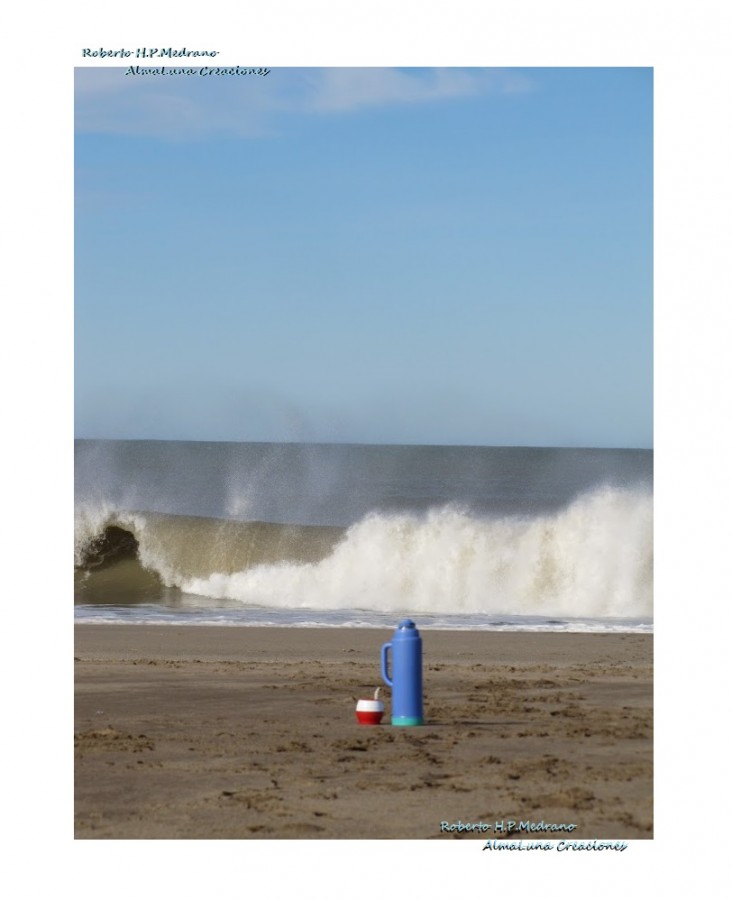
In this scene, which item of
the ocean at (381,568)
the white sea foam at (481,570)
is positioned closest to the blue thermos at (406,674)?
the ocean at (381,568)

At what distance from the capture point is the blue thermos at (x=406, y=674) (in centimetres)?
924

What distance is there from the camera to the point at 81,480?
125 ft

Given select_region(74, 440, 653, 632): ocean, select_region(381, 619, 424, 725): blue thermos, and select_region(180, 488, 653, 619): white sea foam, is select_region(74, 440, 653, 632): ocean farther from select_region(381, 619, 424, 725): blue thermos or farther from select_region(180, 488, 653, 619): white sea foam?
select_region(381, 619, 424, 725): blue thermos

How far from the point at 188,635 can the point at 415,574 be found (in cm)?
853

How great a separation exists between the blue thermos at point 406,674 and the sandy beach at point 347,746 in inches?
5.4

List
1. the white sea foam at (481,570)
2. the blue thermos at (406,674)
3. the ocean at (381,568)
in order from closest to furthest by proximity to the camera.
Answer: the blue thermos at (406,674) → the ocean at (381,568) → the white sea foam at (481,570)

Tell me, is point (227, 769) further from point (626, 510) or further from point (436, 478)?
point (436, 478)

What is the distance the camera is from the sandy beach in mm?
7047

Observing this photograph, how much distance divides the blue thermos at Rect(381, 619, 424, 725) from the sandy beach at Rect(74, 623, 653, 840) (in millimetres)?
137

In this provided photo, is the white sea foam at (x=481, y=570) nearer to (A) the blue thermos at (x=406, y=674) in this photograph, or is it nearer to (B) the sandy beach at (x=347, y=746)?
(B) the sandy beach at (x=347, y=746)

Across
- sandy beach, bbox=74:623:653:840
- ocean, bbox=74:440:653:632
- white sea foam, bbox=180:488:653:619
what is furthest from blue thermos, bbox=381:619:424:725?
white sea foam, bbox=180:488:653:619

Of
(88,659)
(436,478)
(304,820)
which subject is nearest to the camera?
(304,820)
